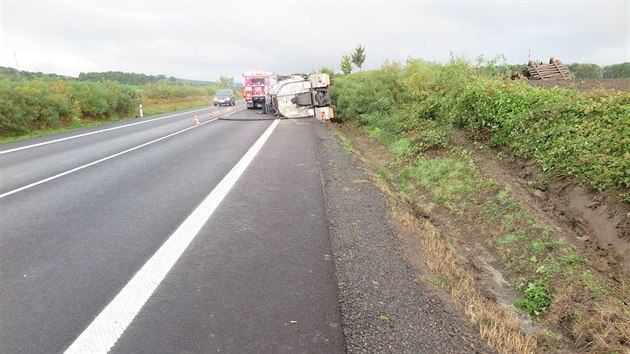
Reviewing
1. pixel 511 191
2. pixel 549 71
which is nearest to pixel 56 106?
pixel 511 191

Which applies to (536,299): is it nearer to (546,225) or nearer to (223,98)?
(546,225)

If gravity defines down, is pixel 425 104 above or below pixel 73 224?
above

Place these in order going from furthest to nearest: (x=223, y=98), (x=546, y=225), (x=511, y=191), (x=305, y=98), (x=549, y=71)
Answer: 1. (x=223, y=98)
2. (x=549, y=71)
3. (x=305, y=98)
4. (x=511, y=191)
5. (x=546, y=225)

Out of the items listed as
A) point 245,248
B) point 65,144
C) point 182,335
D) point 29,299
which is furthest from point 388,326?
point 65,144

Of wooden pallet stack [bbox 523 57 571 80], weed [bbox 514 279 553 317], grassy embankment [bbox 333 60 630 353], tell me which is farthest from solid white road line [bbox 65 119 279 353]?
wooden pallet stack [bbox 523 57 571 80]

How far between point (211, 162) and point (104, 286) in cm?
601

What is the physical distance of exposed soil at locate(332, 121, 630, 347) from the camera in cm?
506

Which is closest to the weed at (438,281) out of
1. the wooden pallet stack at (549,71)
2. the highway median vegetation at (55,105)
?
the highway median vegetation at (55,105)

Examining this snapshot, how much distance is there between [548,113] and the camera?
7.98 meters

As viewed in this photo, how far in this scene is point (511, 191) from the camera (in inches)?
287

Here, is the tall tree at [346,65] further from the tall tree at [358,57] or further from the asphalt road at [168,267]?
the asphalt road at [168,267]

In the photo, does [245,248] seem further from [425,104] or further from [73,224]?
[425,104]

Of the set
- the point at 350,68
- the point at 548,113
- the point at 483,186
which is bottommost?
the point at 483,186

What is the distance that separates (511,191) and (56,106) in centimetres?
2071
